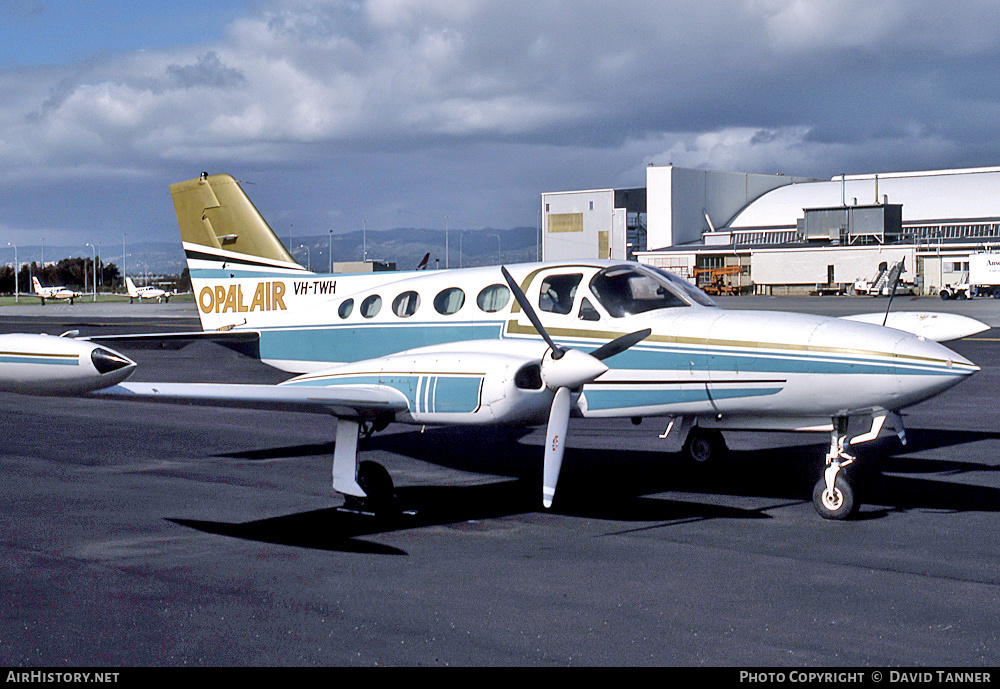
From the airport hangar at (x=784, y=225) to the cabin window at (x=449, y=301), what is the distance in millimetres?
85775

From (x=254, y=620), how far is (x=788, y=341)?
6.34m

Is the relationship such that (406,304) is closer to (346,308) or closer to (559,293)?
(346,308)

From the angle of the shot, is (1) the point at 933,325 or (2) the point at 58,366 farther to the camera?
(1) the point at 933,325

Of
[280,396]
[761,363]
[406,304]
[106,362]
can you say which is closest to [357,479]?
[280,396]

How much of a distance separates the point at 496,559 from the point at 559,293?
4.03m

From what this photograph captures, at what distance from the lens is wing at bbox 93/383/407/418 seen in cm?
1074

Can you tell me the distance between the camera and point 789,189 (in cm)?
13488

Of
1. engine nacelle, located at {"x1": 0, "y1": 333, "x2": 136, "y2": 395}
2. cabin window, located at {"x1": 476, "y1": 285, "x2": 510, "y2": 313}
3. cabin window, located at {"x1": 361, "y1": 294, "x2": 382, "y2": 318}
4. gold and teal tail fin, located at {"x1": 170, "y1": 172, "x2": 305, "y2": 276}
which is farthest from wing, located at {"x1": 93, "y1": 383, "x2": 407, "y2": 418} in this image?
gold and teal tail fin, located at {"x1": 170, "y1": 172, "x2": 305, "y2": 276}

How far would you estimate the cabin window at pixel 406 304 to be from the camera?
46.0ft

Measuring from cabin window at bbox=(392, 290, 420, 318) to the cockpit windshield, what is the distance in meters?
2.80

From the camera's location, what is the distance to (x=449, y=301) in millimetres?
13617

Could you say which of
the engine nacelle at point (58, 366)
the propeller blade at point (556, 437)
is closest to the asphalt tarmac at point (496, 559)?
the propeller blade at point (556, 437)

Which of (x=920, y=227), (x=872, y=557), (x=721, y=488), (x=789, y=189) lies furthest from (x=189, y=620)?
(x=789, y=189)

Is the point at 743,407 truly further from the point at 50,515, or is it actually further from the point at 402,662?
the point at 50,515
